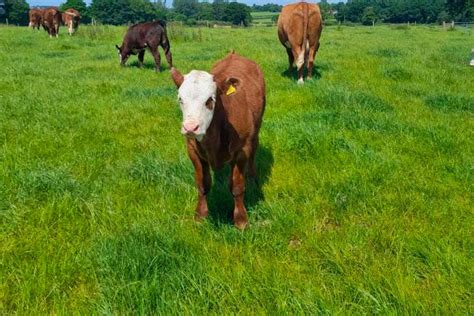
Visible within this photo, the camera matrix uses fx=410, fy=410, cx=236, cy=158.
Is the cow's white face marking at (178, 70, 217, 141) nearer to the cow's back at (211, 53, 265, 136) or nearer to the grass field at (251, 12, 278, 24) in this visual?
the cow's back at (211, 53, 265, 136)

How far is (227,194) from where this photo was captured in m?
4.42

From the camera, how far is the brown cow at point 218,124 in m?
3.02

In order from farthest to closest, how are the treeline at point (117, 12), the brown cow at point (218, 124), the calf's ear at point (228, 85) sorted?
1. the treeline at point (117, 12)
2. the calf's ear at point (228, 85)
3. the brown cow at point (218, 124)

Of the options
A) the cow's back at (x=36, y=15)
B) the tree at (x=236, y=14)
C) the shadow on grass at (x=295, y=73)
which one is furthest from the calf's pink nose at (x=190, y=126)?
the tree at (x=236, y=14)

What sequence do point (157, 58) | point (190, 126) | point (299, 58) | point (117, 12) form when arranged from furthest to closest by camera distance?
point (117, 12) < point (157, 58) < point (299, 58) < point (190, 126)

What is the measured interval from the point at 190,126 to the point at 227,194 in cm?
169

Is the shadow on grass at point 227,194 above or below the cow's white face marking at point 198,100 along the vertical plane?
below

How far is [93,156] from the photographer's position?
525cm

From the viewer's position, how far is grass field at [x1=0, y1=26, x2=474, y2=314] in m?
2.76

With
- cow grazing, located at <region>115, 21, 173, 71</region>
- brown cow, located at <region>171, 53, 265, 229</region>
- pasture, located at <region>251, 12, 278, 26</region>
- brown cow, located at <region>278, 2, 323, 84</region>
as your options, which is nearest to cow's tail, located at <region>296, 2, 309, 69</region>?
brown cow, located at <region>278, 2, 323, 84</region>

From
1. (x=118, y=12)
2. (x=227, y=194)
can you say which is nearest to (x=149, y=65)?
(x=227, y=194)

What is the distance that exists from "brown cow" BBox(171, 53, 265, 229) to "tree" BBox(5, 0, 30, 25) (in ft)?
287

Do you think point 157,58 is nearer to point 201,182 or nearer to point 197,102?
point 201,182

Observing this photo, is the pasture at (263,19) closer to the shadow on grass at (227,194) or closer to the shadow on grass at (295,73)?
the shadow on grass at (295,73)
